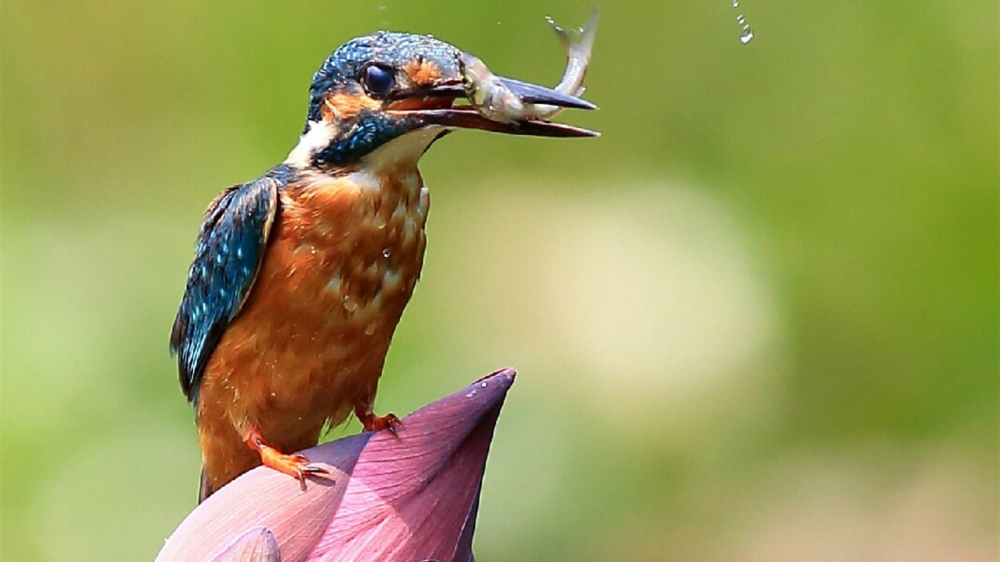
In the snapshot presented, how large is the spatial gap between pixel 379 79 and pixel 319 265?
0.56ft

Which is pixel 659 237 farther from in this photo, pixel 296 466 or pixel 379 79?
pixel 296 466

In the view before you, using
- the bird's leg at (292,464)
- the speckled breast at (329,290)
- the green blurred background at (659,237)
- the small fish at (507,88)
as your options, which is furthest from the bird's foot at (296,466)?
the green blurred background at (659,237)

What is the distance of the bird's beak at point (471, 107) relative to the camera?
0.84m

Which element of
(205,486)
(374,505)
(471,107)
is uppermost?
(471,107)

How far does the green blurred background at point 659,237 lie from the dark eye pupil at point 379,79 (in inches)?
34.2

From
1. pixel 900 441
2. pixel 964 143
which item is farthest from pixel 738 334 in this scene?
pixel 964 143

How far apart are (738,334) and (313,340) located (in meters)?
0.92

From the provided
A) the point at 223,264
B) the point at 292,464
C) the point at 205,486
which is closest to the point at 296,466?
the point at 292,464

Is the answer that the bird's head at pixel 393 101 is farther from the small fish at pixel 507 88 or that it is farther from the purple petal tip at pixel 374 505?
the purple petal tip at pixel 374 505

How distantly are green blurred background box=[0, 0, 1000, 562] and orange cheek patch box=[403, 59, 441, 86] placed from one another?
0.89 metres

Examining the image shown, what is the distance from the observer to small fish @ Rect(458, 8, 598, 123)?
2.73ft

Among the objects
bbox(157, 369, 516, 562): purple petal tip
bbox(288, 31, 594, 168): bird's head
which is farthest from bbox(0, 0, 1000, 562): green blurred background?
bbox(157, 369, 516, 562): purple petal tip

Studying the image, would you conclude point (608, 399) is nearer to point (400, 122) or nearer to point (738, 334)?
point (738, 334)

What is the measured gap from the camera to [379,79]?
0.95 metres
